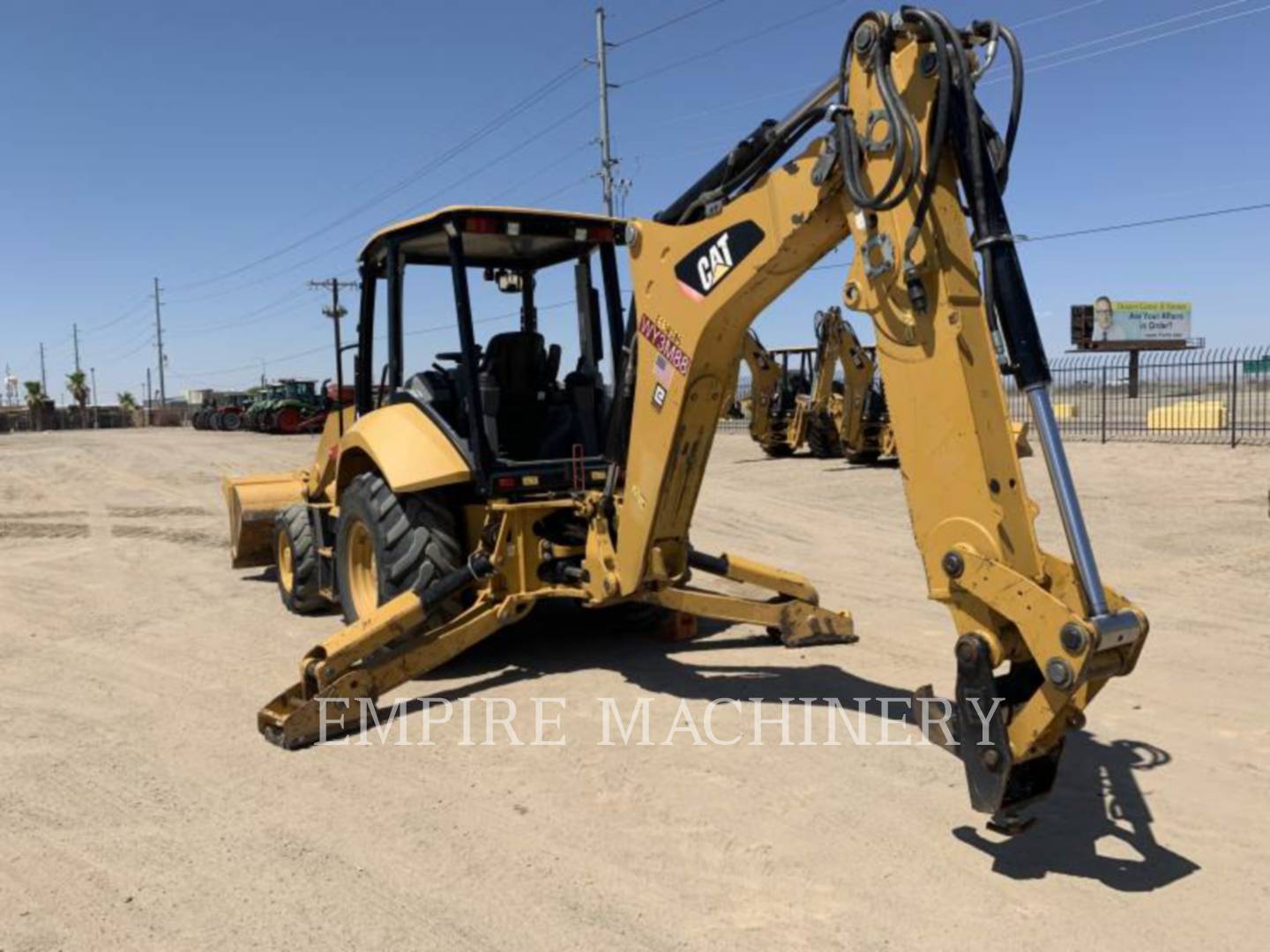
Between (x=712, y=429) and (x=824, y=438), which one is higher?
(x=712, y=429)

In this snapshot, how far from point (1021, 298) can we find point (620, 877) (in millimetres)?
2339

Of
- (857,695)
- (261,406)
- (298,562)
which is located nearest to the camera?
(857,695)

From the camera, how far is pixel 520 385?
6324 mm

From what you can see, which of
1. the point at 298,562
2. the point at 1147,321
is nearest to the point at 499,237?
the point at 298,562

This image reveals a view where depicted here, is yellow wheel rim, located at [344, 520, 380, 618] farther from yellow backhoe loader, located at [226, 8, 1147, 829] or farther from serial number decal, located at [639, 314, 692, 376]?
serial number decal, located at [639, 314, 692, 376]

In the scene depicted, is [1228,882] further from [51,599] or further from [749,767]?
[51,599]

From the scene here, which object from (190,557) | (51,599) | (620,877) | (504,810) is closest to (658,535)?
(504,810)

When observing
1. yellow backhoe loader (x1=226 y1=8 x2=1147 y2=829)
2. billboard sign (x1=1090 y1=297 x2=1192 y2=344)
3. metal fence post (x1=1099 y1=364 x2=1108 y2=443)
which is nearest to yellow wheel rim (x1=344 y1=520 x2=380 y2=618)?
yellow backhoe loader (x1=226 y1=8 x2=1147 y2=829)

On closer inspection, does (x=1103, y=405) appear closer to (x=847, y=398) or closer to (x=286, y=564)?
(x=847, y=398)

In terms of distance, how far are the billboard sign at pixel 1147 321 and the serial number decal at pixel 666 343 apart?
180 ft

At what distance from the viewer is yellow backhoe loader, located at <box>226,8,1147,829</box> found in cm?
319

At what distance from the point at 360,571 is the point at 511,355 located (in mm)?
1796

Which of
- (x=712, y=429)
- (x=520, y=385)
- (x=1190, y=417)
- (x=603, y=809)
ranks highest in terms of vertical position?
(x=520, y=385)

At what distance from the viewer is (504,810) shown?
4.04 meters
